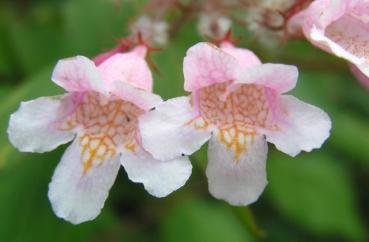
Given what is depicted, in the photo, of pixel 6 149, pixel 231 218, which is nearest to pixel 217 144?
pixel 6 149

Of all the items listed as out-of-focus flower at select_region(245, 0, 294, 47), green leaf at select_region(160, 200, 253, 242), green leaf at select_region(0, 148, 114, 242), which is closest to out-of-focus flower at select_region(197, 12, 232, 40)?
out-of-focus flower at select_region(245, 0, 294, 47)

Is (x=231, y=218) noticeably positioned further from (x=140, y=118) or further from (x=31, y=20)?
(x=140, y=118)

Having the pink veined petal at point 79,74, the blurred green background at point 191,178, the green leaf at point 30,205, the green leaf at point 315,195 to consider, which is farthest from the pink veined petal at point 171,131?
the green leaf at point 315,195

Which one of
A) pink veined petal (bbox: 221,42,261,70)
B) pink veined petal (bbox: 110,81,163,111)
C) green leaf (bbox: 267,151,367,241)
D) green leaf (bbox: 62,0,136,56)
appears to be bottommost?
green leaf (bbox: 267,151,367,241)

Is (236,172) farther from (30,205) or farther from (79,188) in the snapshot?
(30,205)

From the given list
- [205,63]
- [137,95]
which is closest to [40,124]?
[137,95]

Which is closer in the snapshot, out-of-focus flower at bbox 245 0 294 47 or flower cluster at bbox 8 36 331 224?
flower cluster at bbox 8 36 331 224

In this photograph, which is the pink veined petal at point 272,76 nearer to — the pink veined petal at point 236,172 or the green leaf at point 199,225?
the pink veined petal at point 236,172

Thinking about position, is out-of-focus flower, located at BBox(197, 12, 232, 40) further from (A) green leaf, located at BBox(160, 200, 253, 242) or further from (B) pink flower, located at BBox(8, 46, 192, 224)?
(A) green leaf, located at BBox(160, 200, 253, 242)
